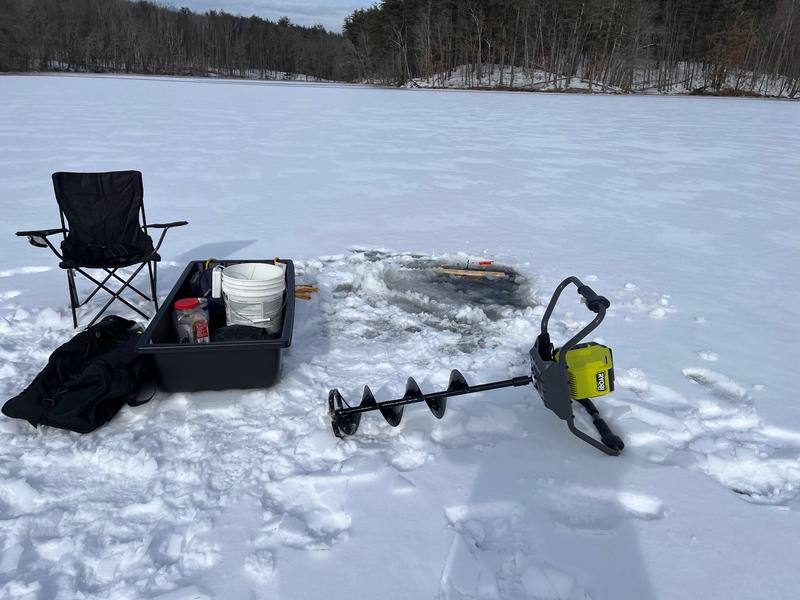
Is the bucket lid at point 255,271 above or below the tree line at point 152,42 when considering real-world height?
below

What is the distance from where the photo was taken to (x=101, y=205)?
128 inches

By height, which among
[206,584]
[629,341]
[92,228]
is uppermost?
[92,228]

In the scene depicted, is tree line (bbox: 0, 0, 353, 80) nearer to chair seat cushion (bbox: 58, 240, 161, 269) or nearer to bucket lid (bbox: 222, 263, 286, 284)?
chair seat cushion (bbox: 58, 240, 161, 269)

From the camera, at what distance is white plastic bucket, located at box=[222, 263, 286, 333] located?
8.78 feet

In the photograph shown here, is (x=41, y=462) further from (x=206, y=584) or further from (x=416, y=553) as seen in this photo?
(x=416, y=553)

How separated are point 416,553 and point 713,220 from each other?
5422 mm

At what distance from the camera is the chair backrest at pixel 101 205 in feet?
10.5

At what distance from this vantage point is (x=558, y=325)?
10.5 feet

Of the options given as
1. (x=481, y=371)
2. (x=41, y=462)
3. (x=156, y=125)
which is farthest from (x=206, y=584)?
(x=156, y=125)

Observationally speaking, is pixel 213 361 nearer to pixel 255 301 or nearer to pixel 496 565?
pixel 255 301

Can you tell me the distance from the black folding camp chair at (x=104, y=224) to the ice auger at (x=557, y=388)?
168 centimetres

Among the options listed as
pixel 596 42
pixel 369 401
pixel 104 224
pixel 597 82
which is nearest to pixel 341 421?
pixel 369 401

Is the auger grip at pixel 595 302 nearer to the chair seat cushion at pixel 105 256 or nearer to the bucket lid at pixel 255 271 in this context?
the bucket lid at pixel 255 271

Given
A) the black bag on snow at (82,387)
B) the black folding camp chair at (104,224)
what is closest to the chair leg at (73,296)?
the black folding camp chair at (104,224)
